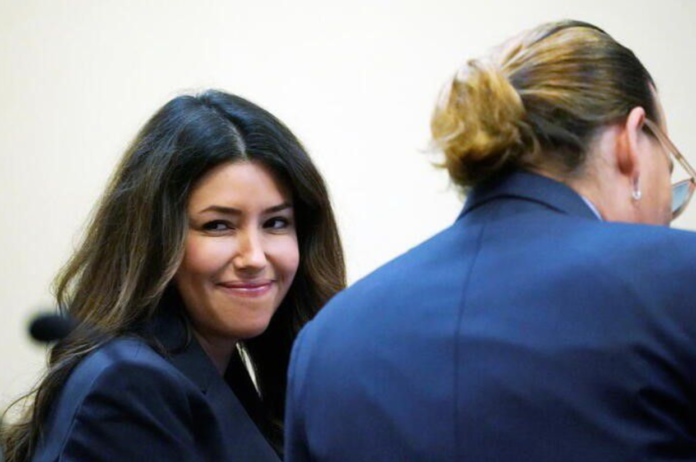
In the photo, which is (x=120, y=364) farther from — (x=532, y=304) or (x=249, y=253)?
(x=532, y=304)

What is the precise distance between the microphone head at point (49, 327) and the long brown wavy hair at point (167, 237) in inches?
30.3

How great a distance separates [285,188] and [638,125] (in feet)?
2.56

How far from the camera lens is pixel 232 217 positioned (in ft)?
5.26

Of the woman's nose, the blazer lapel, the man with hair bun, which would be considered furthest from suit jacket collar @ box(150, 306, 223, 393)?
the man with hair bun

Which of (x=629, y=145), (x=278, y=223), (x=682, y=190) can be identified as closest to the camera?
(x=629, y=145)

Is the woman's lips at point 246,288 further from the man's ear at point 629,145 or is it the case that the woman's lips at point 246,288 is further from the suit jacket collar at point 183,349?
the man's ear at point 629,145

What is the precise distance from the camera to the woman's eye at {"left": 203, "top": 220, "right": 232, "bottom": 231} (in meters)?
1.60

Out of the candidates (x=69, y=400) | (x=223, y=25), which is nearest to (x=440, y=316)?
(x=69, y=400)

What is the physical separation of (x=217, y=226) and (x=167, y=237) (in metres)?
0.08

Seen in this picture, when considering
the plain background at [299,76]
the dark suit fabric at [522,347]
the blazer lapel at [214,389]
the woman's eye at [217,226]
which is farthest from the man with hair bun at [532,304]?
the plain background at [299,76]

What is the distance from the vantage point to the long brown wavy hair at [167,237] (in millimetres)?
1547

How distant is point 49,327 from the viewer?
27.1 inches

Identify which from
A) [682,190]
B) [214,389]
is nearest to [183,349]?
[214,389]

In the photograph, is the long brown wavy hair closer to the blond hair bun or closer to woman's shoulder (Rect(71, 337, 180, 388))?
woman's shoulder (Rect(71, 337, 180, 388))
